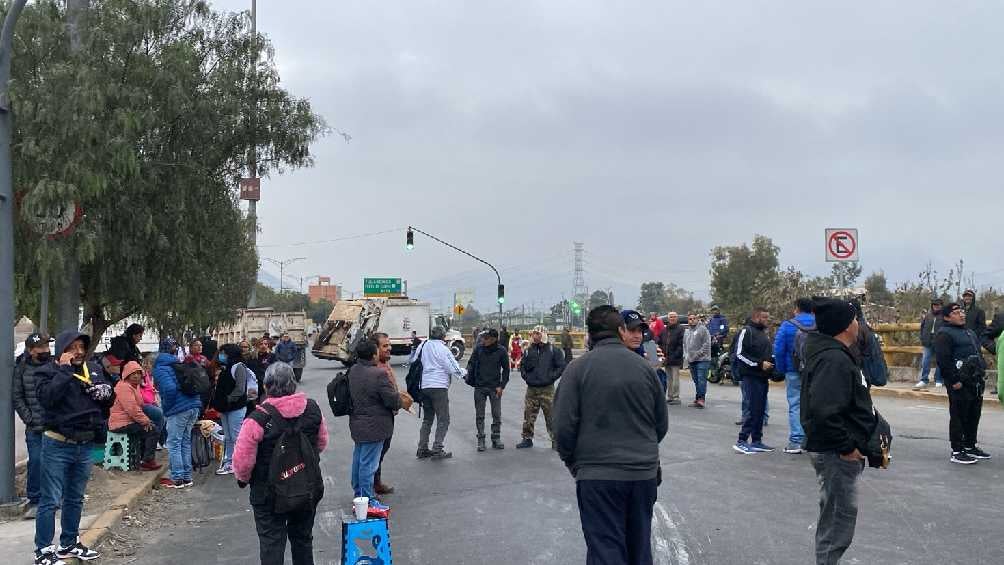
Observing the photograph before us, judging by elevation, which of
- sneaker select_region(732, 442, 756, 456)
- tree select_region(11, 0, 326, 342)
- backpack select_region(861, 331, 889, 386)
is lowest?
sneaker select_region(732, 442, 756, 456)

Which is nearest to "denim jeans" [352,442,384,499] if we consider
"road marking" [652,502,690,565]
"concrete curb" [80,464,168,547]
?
"concrete curb" [80,464,168,547]

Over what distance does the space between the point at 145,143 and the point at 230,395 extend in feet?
10.7

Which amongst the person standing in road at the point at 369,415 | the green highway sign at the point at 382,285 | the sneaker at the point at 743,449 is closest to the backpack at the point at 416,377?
the person standing in road at the point at 369,415

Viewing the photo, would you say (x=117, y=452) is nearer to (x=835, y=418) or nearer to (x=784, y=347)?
(x=784, y=347)

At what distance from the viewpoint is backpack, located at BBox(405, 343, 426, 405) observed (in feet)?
39.3

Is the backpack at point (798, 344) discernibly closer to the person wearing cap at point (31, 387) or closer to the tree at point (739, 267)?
the person wearing cap at point (31, 387)

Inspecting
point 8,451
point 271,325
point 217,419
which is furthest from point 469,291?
point 8,451

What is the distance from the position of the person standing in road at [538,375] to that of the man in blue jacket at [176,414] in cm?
433

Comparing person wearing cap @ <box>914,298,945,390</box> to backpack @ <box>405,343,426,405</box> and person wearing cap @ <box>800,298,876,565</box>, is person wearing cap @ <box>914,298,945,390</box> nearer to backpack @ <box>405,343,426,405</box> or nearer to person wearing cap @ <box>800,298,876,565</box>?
backpack @ <box>405,343,426,405</box>

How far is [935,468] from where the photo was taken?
32.8ft

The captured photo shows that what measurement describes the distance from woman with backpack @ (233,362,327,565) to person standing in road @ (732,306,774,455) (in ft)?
23.0

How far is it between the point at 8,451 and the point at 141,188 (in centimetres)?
361

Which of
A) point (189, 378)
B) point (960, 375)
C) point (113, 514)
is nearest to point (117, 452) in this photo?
point (189, 378)

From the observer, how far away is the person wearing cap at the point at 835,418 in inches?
211
